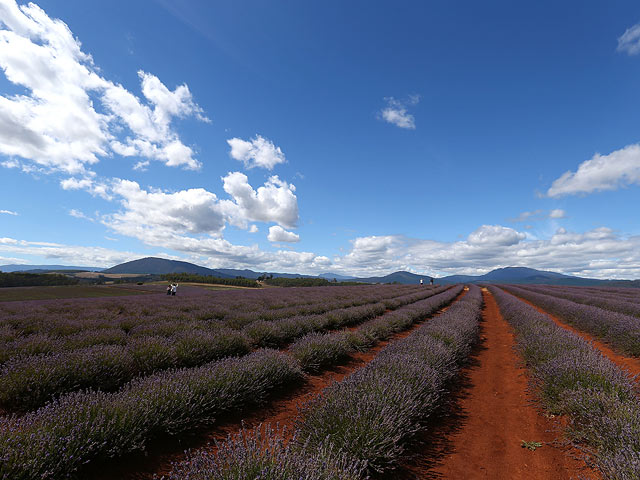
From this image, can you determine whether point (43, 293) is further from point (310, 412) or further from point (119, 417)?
point (310, 412)

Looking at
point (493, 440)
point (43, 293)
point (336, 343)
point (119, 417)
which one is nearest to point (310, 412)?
point (119, 417)

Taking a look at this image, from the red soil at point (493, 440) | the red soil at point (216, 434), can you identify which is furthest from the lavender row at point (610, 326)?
the red soil at point (216, 434)

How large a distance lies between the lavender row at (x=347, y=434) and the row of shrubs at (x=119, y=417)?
515mm

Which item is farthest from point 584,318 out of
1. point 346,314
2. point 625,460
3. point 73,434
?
point 73,434

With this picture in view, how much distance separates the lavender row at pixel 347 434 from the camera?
1.77 m

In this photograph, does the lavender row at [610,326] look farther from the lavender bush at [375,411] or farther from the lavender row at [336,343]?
the lavender bush at [375,411]

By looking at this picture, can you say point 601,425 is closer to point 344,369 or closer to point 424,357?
point 424,357

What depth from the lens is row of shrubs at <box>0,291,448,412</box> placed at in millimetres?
3305

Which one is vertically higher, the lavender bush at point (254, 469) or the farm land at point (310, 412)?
the lavender bush at point (254, 469)

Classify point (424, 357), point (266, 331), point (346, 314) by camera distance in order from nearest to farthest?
point (424, 357) < point (266, 331) < point (346, 314)

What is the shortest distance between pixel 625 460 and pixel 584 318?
10.4m

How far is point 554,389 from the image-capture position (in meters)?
3.77

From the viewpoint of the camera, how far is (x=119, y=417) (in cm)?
255

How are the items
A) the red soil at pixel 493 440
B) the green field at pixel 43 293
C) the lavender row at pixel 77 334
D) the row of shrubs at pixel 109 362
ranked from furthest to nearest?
the green field at pixel 43 293
the lavender row at pixel 77 334
the row of shrubs at pixel 109 362
the red soil at pixel 493 440
